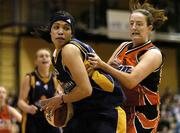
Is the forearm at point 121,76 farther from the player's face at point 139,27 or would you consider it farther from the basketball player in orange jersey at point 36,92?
the basketball player in orange jersey at point 36,92

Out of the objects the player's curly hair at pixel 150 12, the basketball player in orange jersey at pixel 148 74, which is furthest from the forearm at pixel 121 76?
the player's curly hair at pixel 150 12

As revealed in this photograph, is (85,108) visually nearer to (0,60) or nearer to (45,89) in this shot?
(45,89)

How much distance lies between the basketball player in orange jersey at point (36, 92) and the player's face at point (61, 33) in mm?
3436

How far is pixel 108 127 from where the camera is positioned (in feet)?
15.7

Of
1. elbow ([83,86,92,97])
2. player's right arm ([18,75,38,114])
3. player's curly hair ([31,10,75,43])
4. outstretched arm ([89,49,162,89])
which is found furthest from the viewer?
player's right arm ([18,75,38,114])

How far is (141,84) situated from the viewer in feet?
16.8

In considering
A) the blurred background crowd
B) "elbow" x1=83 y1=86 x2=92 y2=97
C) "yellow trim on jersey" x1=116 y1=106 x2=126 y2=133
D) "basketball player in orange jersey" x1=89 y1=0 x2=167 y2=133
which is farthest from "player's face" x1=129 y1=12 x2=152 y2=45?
the blurred background crowd

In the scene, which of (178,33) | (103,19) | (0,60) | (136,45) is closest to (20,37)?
(0,60)

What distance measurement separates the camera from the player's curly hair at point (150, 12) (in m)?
5.20

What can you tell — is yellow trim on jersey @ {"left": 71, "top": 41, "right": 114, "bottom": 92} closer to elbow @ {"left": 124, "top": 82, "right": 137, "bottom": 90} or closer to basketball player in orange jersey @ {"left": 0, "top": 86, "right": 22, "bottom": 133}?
elbow @ {"left": 124, "top": 82, "right": 137, "bottom": 90}

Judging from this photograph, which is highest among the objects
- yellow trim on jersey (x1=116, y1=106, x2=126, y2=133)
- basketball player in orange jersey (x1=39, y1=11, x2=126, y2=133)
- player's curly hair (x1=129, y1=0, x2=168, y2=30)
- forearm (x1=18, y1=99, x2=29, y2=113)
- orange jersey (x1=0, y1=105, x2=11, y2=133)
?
player's curly hair (x1=129, y1=0, x2=168, y2=30)

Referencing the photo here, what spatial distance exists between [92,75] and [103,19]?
1489 cm

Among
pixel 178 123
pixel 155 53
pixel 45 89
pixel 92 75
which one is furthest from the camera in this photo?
pixel 178 123

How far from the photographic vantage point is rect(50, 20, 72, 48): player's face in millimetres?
4757
